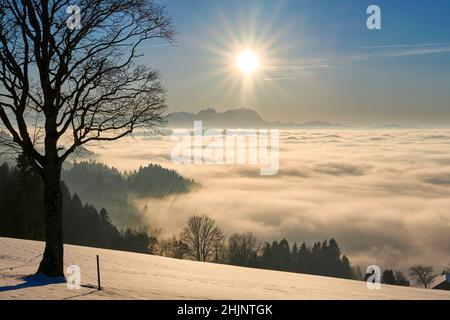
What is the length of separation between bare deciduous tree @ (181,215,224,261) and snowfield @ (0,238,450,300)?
1722 inches

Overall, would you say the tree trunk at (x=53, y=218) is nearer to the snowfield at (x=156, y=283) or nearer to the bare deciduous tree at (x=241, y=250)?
the snowfield at (x=156, y=283)

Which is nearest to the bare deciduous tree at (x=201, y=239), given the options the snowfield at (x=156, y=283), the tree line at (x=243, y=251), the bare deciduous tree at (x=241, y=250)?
the tree line at (x=243, y=251)

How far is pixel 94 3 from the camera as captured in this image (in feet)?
49.4

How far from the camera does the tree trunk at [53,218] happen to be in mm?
15095

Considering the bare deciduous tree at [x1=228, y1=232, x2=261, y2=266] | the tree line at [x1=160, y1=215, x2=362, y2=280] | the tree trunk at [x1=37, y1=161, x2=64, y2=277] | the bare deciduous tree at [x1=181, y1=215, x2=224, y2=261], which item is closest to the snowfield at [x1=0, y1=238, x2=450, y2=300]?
the tree trunk at [x1=37, y1=161, x2=64, y2=277]

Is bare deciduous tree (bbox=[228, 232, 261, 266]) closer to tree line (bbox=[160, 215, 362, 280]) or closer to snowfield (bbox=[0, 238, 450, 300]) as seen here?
tree line (bbox=[160, 215, 362, 280])

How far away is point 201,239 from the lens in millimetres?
68375

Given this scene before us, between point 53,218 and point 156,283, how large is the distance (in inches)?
173

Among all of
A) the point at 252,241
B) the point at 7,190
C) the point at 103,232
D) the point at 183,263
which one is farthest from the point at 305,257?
the point at 183,263

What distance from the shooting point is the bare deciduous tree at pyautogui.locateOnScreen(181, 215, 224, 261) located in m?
68.1

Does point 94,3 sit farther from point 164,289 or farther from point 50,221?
point 164,289

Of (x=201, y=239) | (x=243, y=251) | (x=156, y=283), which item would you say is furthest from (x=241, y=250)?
(x=156, y=283)

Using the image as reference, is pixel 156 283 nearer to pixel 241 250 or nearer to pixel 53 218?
pixel 53 218
